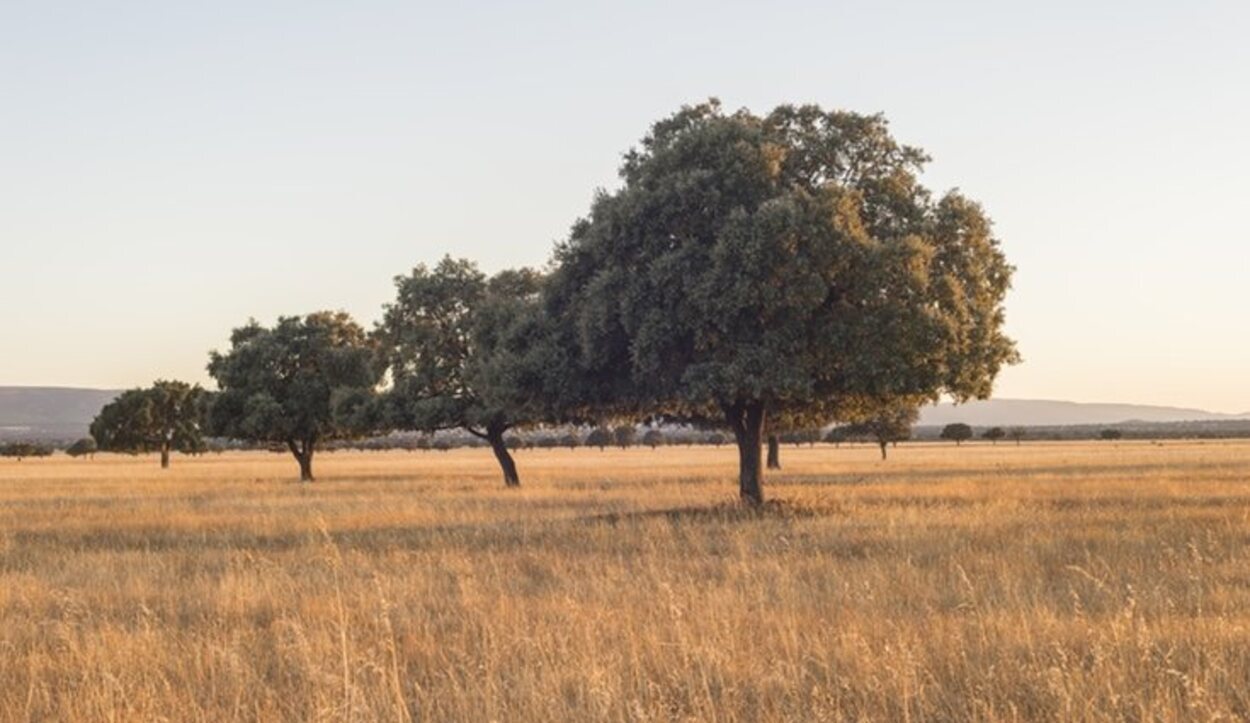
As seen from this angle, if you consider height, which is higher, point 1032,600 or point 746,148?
point 746,148

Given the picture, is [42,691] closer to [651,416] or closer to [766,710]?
[766,710]

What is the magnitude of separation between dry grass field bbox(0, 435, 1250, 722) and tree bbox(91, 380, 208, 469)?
75.2 metres

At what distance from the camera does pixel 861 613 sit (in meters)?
13.8

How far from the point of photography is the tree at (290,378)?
6944 cm

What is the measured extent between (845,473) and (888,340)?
42.5 m

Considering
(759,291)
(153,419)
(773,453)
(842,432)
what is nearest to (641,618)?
(759,291)

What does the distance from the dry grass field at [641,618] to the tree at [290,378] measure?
125 feet

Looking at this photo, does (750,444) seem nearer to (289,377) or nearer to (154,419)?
(289,377)

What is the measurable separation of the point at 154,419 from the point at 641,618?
321 feet

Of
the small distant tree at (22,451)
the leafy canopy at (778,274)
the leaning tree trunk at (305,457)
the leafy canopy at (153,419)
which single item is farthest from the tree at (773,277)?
the small distant tree at (22,451)

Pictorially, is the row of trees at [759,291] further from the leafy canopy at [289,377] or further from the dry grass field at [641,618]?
the leafy canopy at [289,377]

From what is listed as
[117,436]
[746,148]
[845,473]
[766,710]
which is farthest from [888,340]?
[117,436]

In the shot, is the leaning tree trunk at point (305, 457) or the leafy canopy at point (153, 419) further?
the leafy canopy at point (153, 419)

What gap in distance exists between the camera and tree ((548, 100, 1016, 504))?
28172 millimetres
